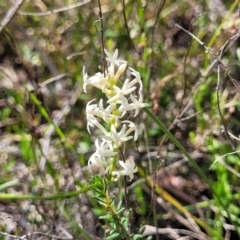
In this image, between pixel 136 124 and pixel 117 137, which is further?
pixel 136 124

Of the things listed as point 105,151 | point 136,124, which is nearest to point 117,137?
point 105,151

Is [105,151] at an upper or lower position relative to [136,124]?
upper

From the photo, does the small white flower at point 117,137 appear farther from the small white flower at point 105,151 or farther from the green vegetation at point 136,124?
the green vegetation at point 136,124

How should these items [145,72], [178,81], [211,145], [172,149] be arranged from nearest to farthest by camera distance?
[211,145] → [145,72] → [172,149] → [178,81]

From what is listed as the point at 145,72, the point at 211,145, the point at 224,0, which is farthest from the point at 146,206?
the point at 224,0

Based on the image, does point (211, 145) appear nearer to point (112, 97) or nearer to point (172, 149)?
point (172, 149)

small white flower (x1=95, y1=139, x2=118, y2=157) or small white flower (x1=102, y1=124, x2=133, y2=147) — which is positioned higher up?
small white flower (x1=102, y1=124, x2=133, y2=147)

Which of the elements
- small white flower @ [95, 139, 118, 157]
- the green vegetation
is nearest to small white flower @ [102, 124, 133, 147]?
small white flower @ [95, 139, 118, 157]

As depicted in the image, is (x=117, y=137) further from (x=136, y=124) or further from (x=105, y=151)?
Answer: (x=136, y=124)

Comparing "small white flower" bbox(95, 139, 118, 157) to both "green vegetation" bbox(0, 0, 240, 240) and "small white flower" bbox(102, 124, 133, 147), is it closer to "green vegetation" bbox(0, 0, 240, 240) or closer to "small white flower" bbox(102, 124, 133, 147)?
"small white flower" bbox(102, 124, 133, 147)

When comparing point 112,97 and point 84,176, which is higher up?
point 112,97

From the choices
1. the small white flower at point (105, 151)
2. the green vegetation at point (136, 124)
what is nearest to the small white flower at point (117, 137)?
the small white flower at point (105, 151)
